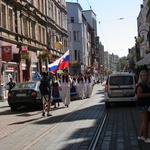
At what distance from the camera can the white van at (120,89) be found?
1551 cm

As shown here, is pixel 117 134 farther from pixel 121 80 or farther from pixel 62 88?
pixel 62 88

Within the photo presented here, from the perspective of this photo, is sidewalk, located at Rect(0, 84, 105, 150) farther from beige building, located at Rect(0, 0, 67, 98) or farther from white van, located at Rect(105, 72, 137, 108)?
beige building, located at Rect(0, 0, 67, 98)

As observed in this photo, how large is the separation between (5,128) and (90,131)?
297 cm

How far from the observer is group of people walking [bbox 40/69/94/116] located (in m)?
13.4

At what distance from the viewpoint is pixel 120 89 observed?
1558 centimetres

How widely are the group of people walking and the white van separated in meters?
2.19

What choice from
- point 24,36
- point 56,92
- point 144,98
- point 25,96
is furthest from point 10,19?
point 144,98

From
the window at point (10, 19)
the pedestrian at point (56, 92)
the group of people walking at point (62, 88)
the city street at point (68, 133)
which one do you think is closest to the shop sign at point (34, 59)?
the window at point (10, 19)

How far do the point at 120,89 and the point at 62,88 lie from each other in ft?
9.81

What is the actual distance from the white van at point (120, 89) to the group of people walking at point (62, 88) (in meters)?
2.19

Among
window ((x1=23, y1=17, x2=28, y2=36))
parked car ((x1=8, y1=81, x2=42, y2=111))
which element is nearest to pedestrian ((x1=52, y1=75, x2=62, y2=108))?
parked car ((x1=8, y1=81, x2=42, y2=111))

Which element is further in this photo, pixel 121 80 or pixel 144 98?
pixel 121 80

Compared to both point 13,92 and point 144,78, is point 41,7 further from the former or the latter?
point 144,78

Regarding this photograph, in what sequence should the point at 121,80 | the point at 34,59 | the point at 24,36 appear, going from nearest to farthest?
the point at 121,80 < the point at 24,36 < the point at 34,59
